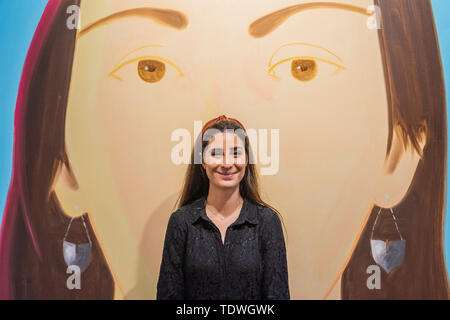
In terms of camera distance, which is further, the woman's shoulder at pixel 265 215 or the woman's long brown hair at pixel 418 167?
the woman's long brown hair at pixel 418 167

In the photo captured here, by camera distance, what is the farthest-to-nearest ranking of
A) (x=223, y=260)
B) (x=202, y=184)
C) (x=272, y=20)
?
(x=272, y=20) → (x=202, y=184) → (x=223, y=260)

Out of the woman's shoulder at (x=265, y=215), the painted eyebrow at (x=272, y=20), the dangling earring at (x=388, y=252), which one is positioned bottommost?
the dangling earring at (x=388, y=252)

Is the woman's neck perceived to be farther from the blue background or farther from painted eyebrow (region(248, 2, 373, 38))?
the blue background

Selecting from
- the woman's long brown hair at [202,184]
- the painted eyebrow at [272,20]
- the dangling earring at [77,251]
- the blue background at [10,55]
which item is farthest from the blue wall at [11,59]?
the painted eyebrow at [272,20]

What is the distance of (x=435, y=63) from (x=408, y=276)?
3.47 ft

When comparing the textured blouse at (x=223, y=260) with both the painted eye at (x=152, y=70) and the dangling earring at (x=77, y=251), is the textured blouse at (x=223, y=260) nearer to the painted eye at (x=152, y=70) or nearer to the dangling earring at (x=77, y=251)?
the dangling earring at (x=77, y=251)

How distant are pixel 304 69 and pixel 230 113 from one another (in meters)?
0.42

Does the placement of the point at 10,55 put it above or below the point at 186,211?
above

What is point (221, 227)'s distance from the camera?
5.65 feet

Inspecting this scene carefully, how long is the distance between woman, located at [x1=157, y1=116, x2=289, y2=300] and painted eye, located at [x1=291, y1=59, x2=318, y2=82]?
0.49 meters

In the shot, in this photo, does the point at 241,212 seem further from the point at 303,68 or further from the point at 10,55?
the point at 10,55

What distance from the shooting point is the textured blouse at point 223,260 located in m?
1.66

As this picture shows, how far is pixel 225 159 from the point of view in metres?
1.69

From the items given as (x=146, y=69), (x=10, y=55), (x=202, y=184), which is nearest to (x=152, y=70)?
(x=146, y=69)
